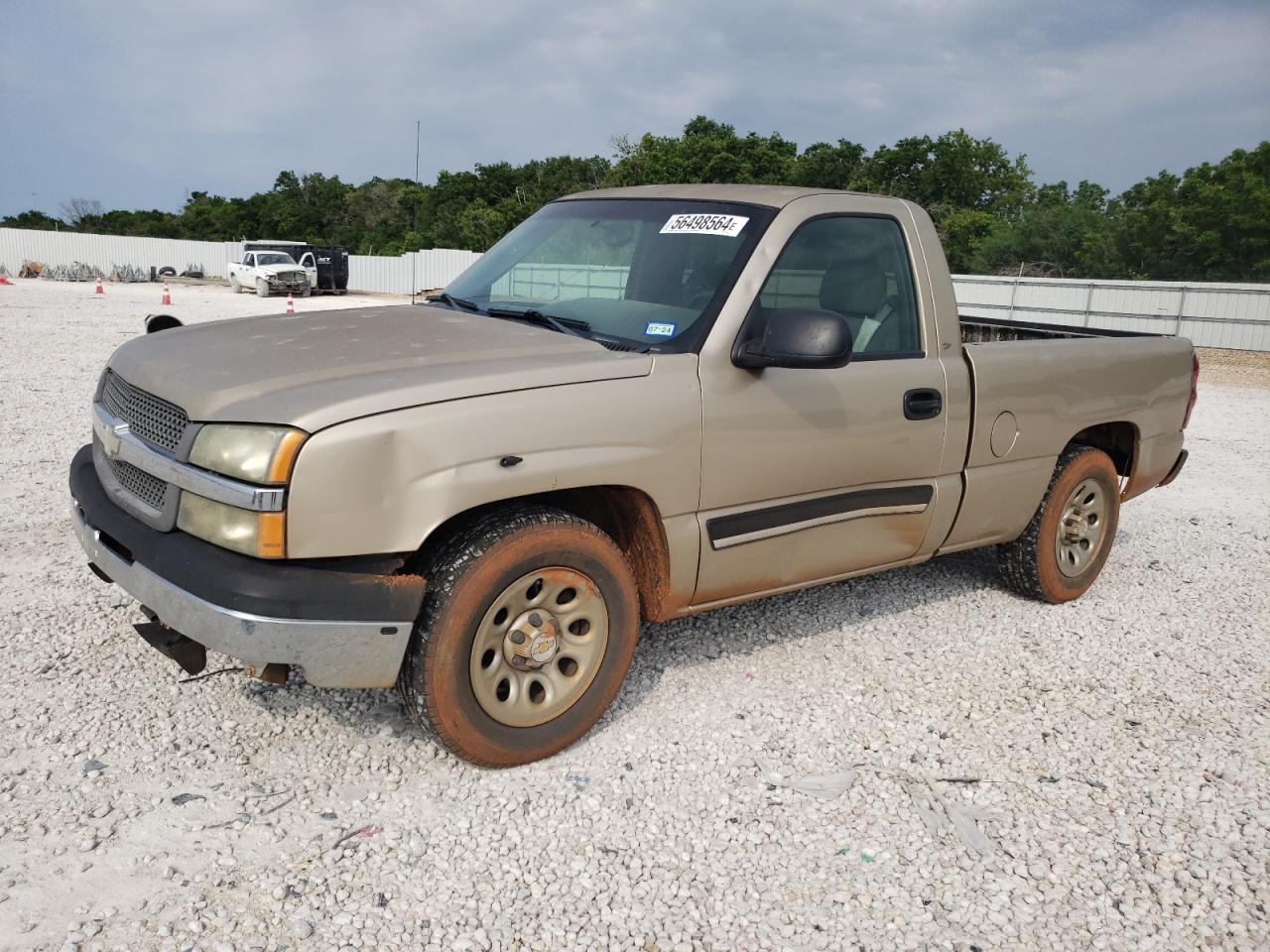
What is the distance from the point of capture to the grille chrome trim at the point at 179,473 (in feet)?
8.72

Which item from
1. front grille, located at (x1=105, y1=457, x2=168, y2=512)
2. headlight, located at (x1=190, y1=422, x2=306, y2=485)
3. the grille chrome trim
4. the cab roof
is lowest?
front grille, located at (x1=105, y1=457, x2=168, y2=512)

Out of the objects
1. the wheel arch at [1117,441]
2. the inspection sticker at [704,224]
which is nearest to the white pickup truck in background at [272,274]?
the wheel arch at [1117,441]

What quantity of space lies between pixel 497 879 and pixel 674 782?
75cm

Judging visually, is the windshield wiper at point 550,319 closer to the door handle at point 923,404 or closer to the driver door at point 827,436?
the driver door at point 827,436

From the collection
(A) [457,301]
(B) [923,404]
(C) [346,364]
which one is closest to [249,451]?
(C) [346,364]

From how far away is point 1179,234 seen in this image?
131 ft

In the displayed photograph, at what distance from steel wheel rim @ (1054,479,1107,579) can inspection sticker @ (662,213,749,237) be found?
241 cm

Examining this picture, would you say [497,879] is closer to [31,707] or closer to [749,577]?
[749,577]

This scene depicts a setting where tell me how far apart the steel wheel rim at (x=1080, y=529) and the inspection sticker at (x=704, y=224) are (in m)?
2.41

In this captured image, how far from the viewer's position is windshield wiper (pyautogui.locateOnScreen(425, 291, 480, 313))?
413cm

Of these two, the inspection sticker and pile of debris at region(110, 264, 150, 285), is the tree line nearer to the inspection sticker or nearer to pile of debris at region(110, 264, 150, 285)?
pile of debris at region(110, 264, 150, 285)

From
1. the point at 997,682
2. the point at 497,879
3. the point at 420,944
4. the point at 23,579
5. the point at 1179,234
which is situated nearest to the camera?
the point at 420,944

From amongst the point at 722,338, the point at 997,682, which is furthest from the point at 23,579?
the point at 997,682

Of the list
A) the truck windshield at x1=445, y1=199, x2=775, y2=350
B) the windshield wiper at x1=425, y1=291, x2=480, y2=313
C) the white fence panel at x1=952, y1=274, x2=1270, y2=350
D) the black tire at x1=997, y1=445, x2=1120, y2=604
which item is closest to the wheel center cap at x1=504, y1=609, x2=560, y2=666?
the truck windshield at x1=445, y1=199, x2=775, y2=350
